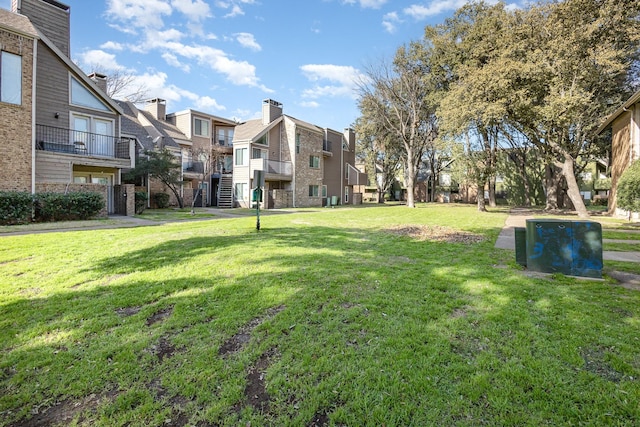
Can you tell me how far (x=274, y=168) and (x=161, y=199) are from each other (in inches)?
372

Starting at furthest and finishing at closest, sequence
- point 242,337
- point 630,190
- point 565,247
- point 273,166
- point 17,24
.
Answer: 1. point 273,166
2. point 17,24
3. point 630,190
4. point 565,247
5. point 242,337

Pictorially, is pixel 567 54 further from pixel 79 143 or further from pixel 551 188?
pixel 79 143

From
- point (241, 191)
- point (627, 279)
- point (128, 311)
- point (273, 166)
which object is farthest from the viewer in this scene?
point (273, 166)

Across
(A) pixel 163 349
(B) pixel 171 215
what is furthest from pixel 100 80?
(A) pixel 163 349

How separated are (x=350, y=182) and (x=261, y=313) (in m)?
35.4

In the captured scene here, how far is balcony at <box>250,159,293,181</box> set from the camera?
88.0 ft

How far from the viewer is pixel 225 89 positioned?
26.9 metres

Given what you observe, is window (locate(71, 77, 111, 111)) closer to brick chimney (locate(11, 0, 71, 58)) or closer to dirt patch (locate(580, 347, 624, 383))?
brick chimney (locate(11, 0, 71, 58))

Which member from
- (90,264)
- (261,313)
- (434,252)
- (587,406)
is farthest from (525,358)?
(90,264)

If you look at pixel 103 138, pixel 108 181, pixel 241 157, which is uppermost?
pixel 241 157

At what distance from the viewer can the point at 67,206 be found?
13859 mm

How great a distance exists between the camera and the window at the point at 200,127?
98.2 feet

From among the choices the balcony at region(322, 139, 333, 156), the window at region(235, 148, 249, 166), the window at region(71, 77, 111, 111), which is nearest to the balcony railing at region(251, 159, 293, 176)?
Result: the window at region(235, 148, 249, 166)

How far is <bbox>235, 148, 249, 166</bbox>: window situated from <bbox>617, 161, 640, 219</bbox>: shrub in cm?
2350
